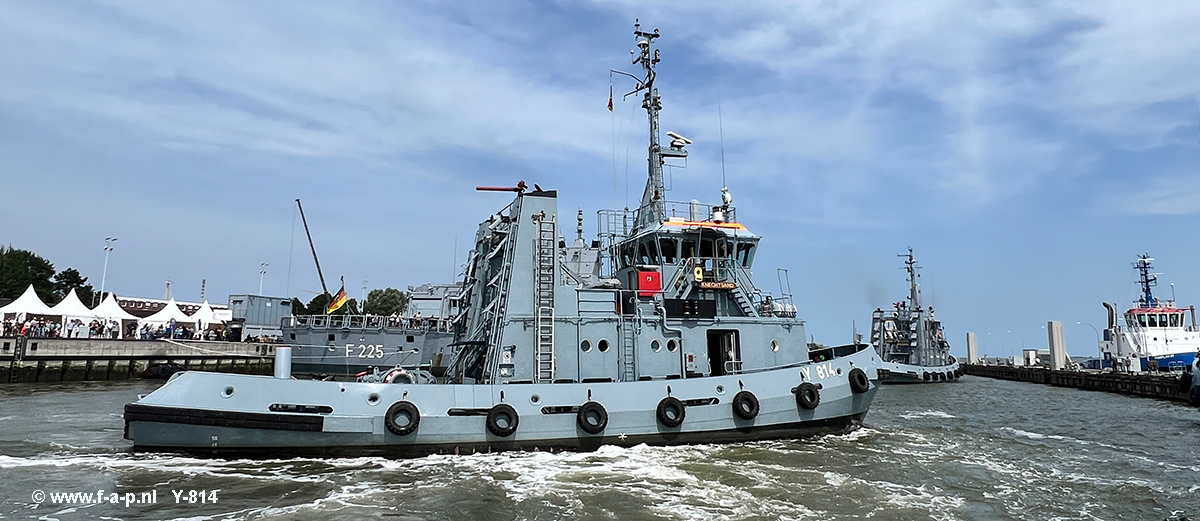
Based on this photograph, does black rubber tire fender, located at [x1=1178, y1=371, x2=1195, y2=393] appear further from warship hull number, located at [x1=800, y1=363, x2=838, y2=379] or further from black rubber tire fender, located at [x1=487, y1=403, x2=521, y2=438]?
black rubber tire fender, located at [x1=487, y1=403, x2=521, y2=438]

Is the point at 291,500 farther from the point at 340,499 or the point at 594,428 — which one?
the point at 594,428

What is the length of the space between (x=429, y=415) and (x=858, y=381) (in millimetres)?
8009

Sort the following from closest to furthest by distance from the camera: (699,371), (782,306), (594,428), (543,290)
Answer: (594,428) < (543,290) < (699,371) < (782,306)

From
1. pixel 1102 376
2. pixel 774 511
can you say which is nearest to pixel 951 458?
pixel 774 511

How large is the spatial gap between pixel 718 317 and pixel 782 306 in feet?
5.37

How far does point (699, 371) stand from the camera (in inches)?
468

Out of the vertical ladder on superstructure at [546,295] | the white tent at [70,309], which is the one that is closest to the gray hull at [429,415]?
the vertical ladder on superstructure at [546,295]

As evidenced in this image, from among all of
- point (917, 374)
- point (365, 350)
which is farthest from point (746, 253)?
point (917, 374)

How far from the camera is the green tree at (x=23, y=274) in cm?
4541

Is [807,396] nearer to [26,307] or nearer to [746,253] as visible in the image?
[746,253]

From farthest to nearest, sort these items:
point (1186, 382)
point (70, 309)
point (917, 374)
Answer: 1. point (917, 374)
2. point (70, 309)
3. point (1186, 382)

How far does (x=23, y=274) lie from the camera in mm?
46594

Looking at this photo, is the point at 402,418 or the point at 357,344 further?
the point at 357,344

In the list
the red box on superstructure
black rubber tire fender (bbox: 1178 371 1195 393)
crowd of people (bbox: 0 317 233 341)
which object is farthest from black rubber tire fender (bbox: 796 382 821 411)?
crowd of people (bbox: 0 317 233 341)
